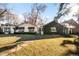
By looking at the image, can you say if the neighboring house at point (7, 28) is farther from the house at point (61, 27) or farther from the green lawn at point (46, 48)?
the house at point (61, 27)

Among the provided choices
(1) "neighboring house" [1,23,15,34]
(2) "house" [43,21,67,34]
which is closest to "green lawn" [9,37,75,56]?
(2) "house" [43,21,67,34]

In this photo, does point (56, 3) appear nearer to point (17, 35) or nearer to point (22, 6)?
point (22, 6)

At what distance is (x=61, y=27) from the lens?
281 centimetres

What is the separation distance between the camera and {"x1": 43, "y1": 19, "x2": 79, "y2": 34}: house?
2793mm

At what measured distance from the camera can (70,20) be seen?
2801mm

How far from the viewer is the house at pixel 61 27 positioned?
279 cm

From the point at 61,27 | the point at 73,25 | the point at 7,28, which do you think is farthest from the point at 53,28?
the point at 7,28

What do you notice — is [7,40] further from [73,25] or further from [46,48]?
[73,25]

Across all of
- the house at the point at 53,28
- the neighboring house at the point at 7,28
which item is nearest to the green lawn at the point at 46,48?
the house at the point at 53,28

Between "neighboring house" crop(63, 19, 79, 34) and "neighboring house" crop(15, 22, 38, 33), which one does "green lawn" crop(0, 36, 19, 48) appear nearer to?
"neighboring house" crop(15, 22, 38, 33)

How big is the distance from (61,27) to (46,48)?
315 mm

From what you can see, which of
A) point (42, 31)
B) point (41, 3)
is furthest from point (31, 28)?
point (41, 3)

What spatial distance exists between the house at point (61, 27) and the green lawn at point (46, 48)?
3.8 inches

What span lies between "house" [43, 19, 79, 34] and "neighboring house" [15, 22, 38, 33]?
0.45 ft
